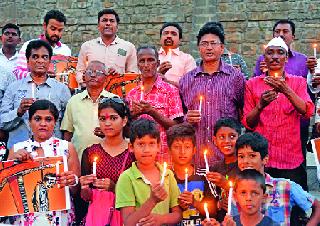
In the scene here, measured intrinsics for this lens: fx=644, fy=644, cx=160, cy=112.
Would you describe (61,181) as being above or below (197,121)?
below

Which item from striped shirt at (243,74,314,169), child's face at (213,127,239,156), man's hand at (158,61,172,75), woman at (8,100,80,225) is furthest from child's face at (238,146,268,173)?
man's hand at (158,61,172,75)

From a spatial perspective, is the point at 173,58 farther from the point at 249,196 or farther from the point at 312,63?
the point at 249,196

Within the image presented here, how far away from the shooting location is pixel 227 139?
5254mm

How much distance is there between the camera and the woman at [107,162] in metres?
5.01

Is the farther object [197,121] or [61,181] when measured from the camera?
[197,121]

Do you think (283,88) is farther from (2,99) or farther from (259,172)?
(2,99)

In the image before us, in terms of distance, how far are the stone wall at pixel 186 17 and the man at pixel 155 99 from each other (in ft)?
26.6

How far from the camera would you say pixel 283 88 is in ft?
17.5

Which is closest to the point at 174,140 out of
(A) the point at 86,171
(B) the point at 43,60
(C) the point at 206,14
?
(A) the point at 86,171

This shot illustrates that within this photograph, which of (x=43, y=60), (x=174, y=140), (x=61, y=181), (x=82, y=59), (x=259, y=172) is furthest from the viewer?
(x=82, y=59)

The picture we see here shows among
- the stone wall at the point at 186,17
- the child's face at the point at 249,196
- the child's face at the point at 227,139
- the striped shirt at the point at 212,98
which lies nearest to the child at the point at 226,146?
the child's face at the point at 227,139

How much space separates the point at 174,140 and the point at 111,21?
267 centimetres

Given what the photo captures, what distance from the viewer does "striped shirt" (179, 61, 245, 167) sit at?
18.8 ft

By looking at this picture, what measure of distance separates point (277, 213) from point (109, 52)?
3285 millimetres
